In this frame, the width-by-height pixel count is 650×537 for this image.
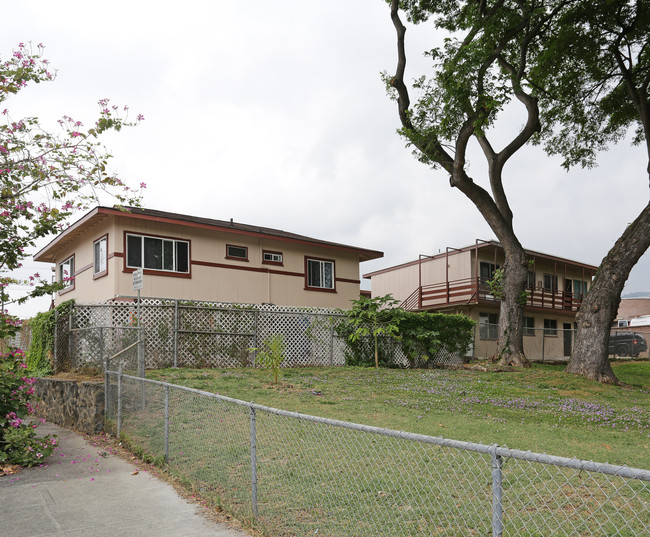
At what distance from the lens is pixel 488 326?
29.9 meters

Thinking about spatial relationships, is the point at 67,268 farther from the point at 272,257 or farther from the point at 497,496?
the point at 497,496

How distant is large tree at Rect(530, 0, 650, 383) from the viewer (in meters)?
17.2

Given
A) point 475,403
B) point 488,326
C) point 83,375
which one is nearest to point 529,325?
point 488,326

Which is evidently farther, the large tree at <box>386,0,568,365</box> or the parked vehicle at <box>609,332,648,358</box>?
the parked vehicle at <box>609,332,648,358</box>

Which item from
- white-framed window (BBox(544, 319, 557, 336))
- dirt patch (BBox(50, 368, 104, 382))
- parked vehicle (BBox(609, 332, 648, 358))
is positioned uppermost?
white-framed window (BBox(544, 319, 557, 336))

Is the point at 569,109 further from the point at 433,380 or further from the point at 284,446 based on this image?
the point at 284,446

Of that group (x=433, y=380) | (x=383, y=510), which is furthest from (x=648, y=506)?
(x=433, y=380)

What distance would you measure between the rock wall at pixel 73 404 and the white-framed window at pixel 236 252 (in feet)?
30.1

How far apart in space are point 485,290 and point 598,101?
10.5m

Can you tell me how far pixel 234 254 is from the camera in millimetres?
21203

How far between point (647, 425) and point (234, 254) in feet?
49.2

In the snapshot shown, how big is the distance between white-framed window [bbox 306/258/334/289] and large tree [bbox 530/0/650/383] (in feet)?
32.6

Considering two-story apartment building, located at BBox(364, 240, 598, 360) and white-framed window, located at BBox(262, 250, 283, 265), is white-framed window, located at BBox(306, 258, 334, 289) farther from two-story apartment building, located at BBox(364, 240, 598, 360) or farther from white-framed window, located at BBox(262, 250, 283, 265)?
two-story apartment building, located at BBox(364, 240, 598, 360)

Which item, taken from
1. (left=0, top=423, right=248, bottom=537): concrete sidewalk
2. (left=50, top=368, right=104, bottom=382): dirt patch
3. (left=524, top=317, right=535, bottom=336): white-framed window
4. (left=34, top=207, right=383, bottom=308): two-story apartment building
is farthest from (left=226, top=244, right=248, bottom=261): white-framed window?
(left=524, top=317, right=535, bottom=336): white-framed window
